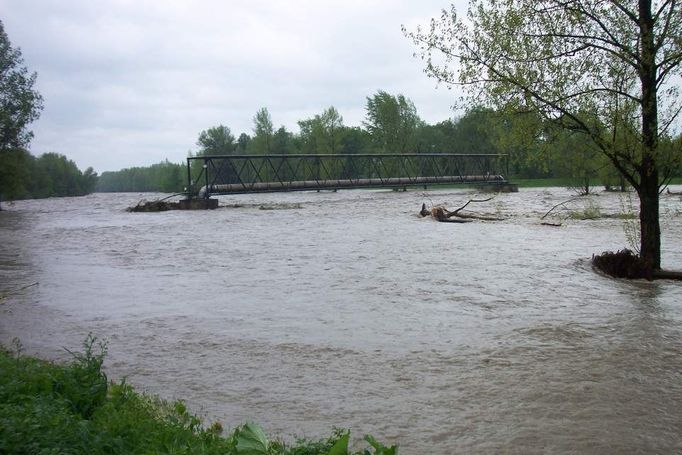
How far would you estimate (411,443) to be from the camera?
6383 mm

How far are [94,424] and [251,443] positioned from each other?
5.27 ft

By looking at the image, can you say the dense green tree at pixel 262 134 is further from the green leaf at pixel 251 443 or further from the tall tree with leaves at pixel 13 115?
the green leaf at pixel 251 443

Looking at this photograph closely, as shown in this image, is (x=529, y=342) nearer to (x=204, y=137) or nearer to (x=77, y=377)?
(x=77, y=377)

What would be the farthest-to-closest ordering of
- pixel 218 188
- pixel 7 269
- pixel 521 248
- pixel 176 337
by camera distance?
pixel 218 188
pixel 521 248
pixel 7 269
pixel 176 337

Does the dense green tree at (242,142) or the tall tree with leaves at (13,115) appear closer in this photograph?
the tall tree with leaves at (13,115)

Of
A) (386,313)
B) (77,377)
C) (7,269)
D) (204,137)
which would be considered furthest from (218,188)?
(204,137)

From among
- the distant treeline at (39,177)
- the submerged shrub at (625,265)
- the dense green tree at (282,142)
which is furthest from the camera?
the dense green tree at (282,142)

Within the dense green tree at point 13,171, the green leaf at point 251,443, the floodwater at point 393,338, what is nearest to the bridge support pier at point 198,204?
the dense green tree at point 13,171

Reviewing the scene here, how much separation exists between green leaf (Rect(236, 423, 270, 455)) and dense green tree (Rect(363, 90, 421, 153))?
123m

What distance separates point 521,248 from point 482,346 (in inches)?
569

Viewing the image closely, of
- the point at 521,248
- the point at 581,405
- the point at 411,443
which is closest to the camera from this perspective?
the point at 411,443

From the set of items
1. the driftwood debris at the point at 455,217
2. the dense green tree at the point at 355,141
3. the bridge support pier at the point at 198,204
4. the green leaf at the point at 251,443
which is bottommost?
the green leaf at the point at 251,443

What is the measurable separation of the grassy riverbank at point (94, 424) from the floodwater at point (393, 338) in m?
1.20

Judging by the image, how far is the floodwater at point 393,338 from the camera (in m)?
6.98
